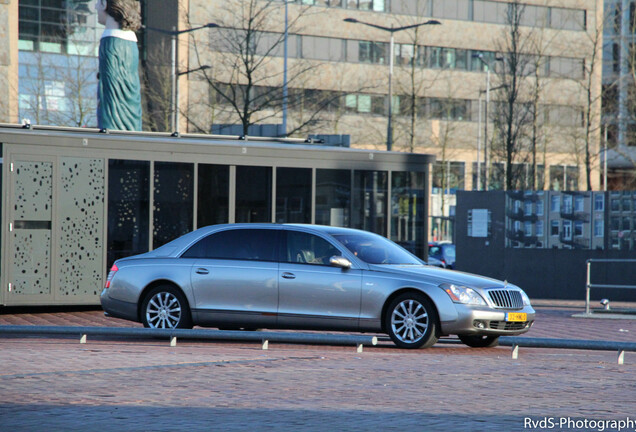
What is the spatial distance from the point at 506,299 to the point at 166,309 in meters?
4.26

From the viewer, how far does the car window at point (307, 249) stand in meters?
13.5

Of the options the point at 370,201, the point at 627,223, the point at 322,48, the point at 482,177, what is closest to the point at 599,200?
the point at 627,223

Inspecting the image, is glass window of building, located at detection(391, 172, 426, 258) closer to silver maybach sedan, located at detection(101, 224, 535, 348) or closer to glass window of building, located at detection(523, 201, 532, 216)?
glass window of building, located at detection(523, 201, 532, 216)

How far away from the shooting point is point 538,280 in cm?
2591

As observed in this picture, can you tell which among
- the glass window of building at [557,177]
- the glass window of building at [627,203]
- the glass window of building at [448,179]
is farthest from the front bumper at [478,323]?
the glass window of building at [557,177]

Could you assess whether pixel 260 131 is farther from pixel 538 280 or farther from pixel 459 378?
pixel 459 378

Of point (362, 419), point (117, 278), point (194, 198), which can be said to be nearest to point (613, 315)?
point (194, 198)

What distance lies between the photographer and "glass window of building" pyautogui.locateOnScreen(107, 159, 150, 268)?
18.3m

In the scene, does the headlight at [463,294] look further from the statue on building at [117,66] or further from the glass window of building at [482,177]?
the glass window of building at [482,177]

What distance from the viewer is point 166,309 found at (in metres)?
14.0

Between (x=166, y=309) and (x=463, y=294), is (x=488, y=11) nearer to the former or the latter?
(x=166, y=309)

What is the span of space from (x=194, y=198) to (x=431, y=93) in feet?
167

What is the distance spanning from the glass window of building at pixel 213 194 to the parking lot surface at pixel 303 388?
5.27 metres

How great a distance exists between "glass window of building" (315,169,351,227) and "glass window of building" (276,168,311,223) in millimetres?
196
